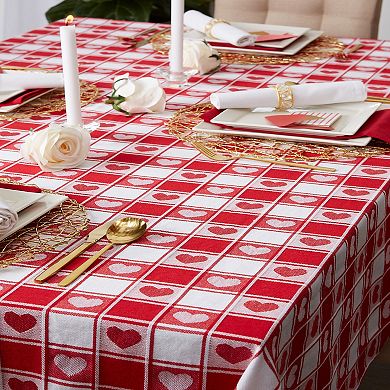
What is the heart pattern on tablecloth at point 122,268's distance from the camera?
4.06 feet

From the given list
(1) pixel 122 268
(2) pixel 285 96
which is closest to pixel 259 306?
(1) pixel 122 268

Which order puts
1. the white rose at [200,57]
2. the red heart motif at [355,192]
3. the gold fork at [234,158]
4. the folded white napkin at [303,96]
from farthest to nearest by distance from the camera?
the white rose at [200,57] < the folded white napkin at [303,96] < the gold fork at [234,158] < the red heart motif at [355,192]

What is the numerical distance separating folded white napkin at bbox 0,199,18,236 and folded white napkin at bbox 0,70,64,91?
74cm

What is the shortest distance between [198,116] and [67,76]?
295 millimetres

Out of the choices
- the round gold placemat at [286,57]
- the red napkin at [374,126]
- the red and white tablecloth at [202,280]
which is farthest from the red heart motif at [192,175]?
the round gold placemat at [286,57]

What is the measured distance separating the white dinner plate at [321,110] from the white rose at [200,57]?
15.4 inches

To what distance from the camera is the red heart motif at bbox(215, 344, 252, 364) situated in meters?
1.08

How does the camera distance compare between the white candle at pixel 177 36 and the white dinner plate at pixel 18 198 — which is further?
the white candle at pixel 177 36

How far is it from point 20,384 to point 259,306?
29 cm

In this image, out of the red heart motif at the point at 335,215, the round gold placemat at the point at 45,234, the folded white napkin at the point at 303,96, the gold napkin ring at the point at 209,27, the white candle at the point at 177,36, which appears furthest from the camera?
the gold napkin ring at the point at 209,27

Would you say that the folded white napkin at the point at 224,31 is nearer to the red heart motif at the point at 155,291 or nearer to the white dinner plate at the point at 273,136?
the white dinner plate at the point at 273,136

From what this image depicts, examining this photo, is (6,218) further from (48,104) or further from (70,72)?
(48,104)

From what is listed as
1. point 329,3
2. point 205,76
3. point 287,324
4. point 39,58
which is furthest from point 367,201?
point 329,3

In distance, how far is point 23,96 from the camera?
200 cm
